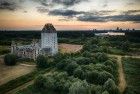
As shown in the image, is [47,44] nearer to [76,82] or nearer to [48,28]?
[48,28]

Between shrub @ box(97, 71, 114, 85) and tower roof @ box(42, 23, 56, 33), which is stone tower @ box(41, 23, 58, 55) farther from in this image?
shrub @ box(97, 71, 114, 85)

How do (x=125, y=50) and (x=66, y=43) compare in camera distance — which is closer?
(x=125, y=50)

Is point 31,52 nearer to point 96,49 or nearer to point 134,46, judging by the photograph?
point 96,49

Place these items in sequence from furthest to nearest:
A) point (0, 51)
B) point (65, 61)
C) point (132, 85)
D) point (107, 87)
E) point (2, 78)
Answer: point (0, 51) < point (65, 61) < point (2, 78) < point (132, 85) < point (107, 87)

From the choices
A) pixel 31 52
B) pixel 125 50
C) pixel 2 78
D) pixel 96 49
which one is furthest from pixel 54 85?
pixel 125 50

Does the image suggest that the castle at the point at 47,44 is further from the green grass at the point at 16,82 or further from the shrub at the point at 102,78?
the shrub at the point at 102,78

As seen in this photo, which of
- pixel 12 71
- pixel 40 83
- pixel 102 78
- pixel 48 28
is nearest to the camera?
pixel 40 83

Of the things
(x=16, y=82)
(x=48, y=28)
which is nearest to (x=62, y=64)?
(x=16, y=82)

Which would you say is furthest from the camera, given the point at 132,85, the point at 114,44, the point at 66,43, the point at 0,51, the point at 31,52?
the point at 66,43
